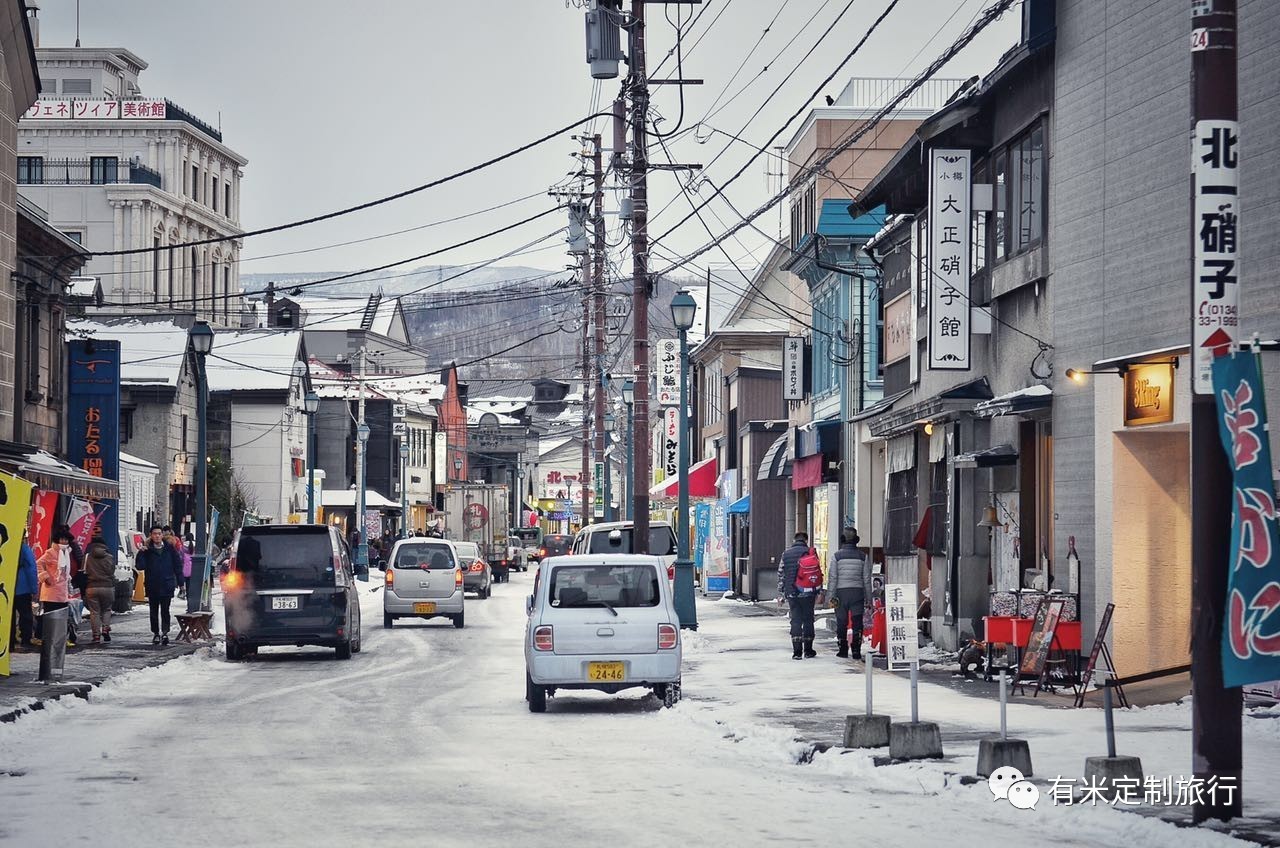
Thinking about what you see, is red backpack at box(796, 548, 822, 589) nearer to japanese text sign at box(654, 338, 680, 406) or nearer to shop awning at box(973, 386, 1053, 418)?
shop awning at box(973, 386, 1053, 418)

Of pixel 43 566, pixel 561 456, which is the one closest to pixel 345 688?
pixel 43 566

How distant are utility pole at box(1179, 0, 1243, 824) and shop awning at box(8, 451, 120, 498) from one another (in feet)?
70.0

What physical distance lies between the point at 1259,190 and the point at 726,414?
142 ft

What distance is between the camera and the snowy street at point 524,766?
34.6 ft

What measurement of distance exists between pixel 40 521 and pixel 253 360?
57.0 m

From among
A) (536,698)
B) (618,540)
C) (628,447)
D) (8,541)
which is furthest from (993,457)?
(628,447)

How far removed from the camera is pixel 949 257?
79.4 ft

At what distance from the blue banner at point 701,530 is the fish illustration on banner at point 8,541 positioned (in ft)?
132

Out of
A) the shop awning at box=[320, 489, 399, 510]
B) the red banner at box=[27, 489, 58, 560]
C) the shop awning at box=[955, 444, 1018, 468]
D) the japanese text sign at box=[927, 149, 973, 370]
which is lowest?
the red banner at box=[27, 489, 58, 560]

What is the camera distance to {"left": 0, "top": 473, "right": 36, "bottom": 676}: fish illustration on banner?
19078 mm

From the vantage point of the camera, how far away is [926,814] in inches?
440

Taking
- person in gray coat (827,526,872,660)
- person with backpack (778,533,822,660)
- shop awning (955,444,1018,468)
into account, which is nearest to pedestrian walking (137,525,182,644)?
person with backpack (778,533,822,660)

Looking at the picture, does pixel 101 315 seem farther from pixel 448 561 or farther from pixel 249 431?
pixel 448 561

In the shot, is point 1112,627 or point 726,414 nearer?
point 1112,627
